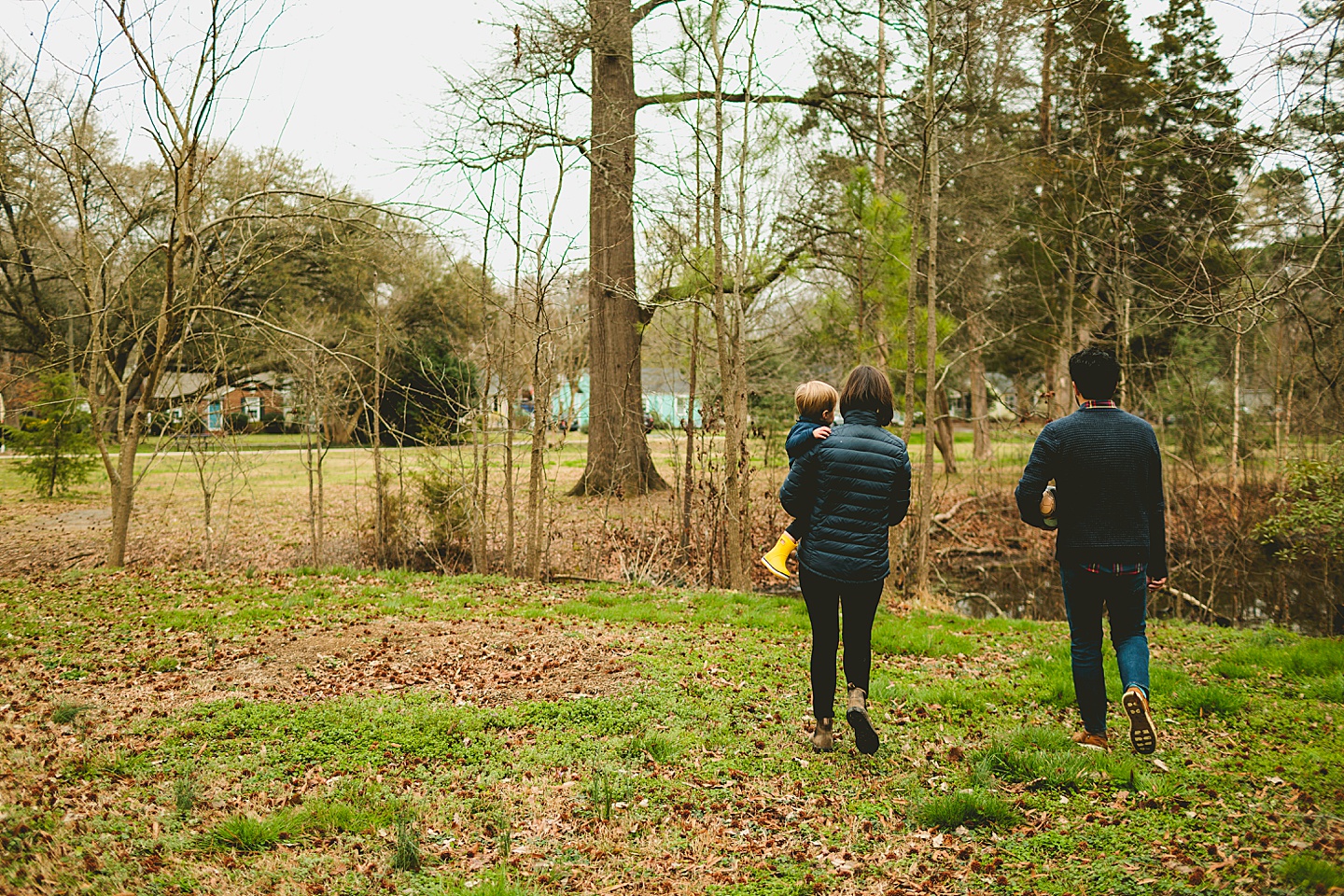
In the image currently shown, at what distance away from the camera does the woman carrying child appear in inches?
156

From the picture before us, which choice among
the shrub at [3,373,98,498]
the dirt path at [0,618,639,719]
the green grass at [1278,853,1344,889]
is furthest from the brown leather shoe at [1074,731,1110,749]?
the shrub at [3,373,98,498]

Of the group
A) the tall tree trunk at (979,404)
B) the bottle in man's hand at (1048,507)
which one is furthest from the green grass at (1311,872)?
the tall tree trunk at (979,404)

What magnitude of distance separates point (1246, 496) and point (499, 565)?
10207mm

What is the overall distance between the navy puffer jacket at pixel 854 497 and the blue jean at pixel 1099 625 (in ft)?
2.76

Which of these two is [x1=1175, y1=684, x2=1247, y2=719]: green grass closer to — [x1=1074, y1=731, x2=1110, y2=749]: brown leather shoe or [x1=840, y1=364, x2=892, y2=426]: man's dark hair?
[x1=1074, y1=731, x2=1110, y2=749]: brown leather shoe

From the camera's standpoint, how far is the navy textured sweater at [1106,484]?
3.92 metres

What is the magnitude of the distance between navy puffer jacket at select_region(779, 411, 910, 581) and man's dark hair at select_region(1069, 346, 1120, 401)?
0.91 m

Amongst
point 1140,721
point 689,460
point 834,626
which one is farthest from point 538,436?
point 1140,721

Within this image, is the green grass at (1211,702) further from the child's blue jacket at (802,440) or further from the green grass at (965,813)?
the child's blue jacket at (802,440)

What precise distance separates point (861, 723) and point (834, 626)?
0.45 m

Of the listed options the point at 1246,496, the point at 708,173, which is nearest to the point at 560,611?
the point at 708,173

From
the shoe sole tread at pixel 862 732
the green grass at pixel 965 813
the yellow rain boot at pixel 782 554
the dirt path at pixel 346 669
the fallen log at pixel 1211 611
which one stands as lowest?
the fallen log at pixel 1211 611

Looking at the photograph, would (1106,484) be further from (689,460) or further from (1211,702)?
(689,460)

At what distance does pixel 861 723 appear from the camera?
13.2 ft
